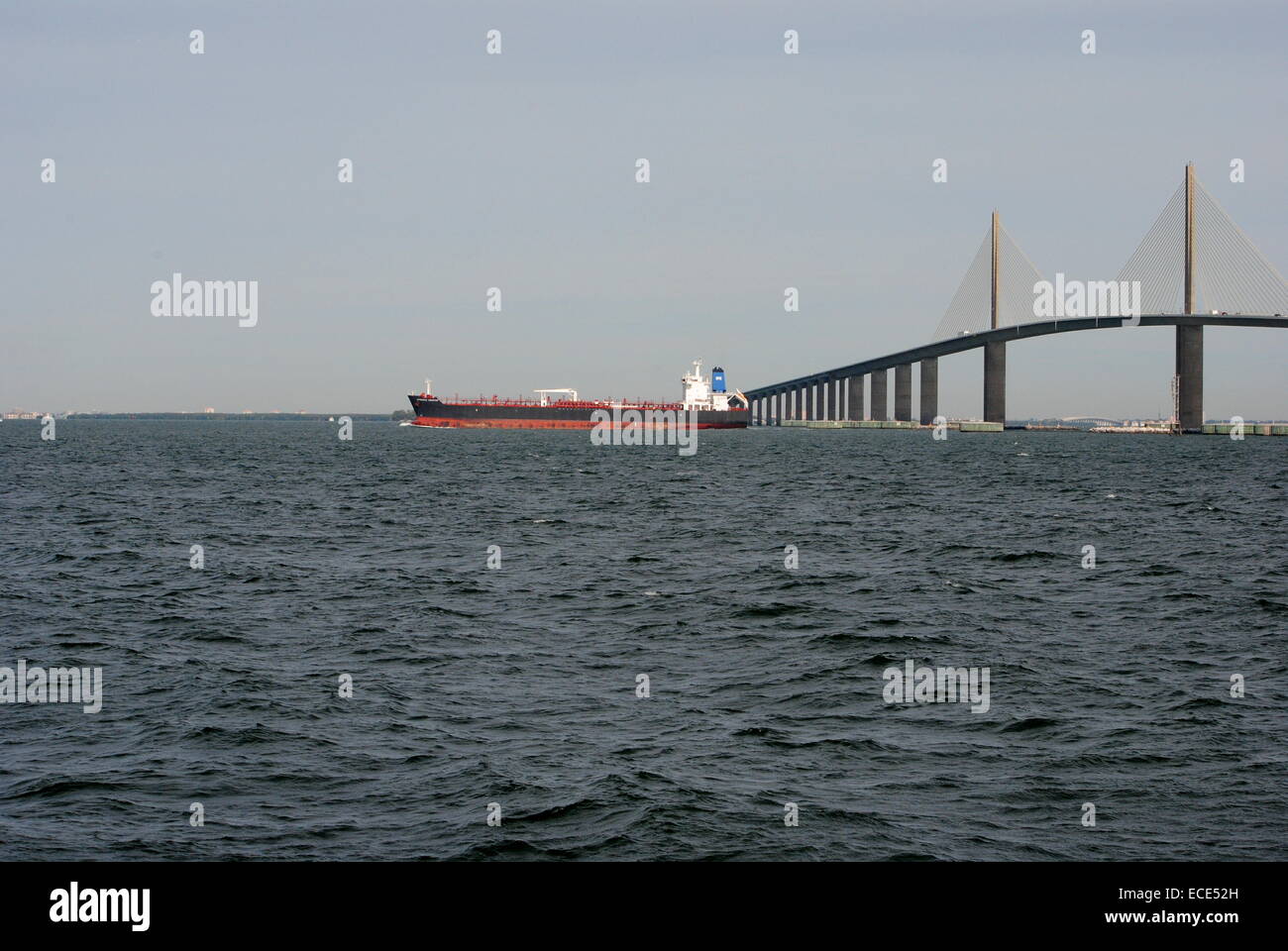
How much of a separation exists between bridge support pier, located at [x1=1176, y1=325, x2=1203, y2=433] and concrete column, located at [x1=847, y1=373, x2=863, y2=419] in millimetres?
50272

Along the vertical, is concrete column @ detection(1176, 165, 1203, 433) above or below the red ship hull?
above

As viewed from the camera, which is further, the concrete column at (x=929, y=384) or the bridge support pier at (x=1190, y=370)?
the concrete column at (x=929, y=384)

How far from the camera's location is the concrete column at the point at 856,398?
19288 centimetres

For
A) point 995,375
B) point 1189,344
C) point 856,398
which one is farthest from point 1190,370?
point 856,398

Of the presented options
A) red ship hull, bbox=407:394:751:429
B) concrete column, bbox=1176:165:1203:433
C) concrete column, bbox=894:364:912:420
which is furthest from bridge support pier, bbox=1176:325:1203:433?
red ship hull, bbox=407:394:751:429

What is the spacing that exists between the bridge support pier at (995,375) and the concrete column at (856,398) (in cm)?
2514

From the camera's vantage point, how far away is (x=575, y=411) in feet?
591

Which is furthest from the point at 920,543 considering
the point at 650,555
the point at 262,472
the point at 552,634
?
the point at 262,472

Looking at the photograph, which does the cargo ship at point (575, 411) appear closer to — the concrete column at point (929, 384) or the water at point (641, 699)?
the concrete column at point (929, 384)

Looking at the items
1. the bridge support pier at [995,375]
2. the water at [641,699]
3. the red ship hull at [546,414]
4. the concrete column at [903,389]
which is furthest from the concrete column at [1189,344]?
the water at [641,699]

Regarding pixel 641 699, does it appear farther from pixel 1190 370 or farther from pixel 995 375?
pixel 995 375

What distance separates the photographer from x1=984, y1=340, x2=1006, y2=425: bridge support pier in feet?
533

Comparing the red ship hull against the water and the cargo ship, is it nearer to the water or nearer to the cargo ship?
the cargo ship
